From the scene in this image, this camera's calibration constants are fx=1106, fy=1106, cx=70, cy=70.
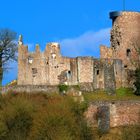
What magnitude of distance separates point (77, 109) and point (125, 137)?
5.52 meters

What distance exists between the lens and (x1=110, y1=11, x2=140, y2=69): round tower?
86125mm

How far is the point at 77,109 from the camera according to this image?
255ft

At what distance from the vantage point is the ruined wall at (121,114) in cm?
7625

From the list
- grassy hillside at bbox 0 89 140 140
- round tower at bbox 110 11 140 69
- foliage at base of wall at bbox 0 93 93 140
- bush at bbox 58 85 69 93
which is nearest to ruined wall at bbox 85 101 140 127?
grassy hillside at bbox 0 89 140 140

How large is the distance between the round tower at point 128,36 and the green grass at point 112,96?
2.95 meters

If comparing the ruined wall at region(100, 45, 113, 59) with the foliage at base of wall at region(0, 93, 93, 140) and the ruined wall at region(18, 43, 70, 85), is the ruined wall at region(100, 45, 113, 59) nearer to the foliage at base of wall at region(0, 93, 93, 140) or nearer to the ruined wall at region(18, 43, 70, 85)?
the ruined wall at region(18, 43, 70, 85)

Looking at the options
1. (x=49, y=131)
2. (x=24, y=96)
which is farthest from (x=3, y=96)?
(x=49, y=131)

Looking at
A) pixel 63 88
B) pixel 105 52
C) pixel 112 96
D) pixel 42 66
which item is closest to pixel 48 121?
pixel 63 88

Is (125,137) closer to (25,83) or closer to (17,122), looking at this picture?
(17,122)

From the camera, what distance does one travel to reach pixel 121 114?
7656 cm

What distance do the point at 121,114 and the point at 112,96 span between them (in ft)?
20.9

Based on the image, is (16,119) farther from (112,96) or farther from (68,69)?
(112,96)

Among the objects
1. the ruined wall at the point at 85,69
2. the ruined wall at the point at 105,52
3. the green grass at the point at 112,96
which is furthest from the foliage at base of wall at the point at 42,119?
the ruined wall at the point at 105,52

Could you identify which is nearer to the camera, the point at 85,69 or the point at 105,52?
the point at 85,69
